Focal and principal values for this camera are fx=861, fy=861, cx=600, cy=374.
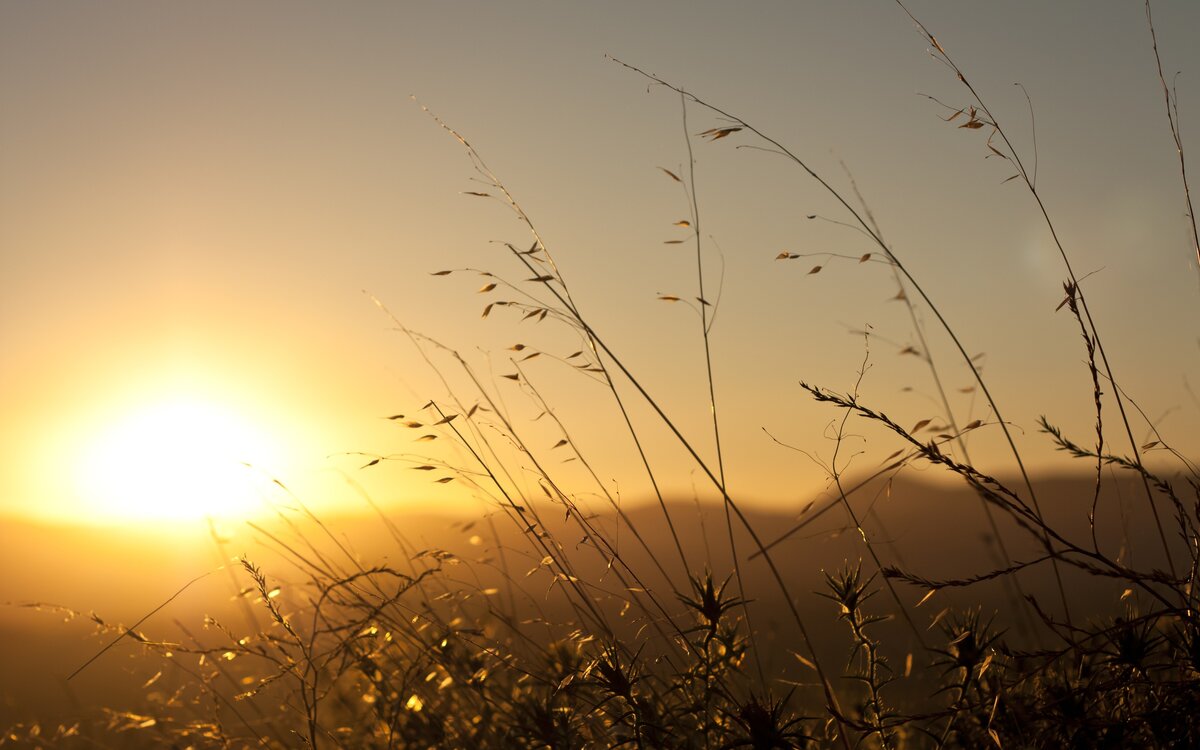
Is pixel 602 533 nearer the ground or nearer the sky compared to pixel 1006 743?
nearer the sky

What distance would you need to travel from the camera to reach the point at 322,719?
2.85 meters

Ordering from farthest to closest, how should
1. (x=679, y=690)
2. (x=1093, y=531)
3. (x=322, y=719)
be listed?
(x=322, y=719), (x=679, y=690), (x=1093, y=531)

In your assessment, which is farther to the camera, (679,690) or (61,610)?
(61,610)

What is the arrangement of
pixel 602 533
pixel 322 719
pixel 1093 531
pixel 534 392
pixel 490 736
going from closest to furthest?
pixel 1093 531, pixel 602 533, pixel 490 736, pixel 534 392, pixel 322 719

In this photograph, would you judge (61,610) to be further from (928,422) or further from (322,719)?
(928,422)

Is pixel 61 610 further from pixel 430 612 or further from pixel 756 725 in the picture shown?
pixel 756 725

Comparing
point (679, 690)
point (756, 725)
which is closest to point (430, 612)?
point (679, 690)

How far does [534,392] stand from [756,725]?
1.23 meters

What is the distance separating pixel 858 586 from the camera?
157cm

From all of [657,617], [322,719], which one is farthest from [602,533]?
[322,719]

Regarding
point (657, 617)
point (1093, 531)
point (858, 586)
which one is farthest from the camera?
point (657, 617)

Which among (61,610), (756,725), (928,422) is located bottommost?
(756,725)

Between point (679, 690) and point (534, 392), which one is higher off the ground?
point (534, 392)

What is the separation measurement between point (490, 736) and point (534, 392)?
0.93 metres
